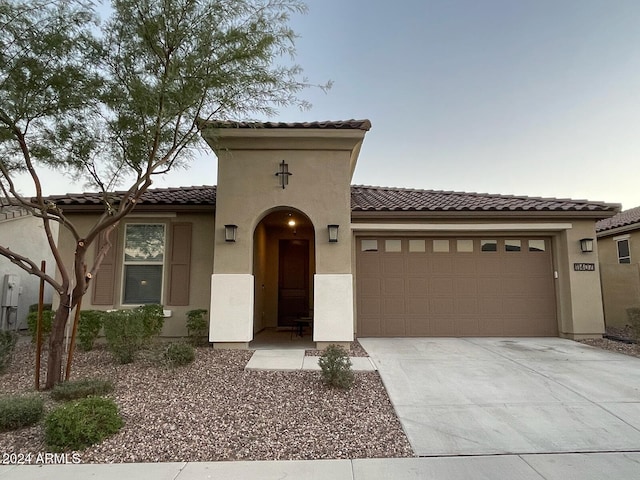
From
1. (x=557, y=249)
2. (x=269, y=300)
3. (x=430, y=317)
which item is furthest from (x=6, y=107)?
(x=557, y=249)

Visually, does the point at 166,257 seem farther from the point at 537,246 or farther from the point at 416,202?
the point at 537,246

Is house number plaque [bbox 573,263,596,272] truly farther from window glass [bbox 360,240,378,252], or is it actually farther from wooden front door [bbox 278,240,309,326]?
wooden front door [bbox 278,240,309,326]

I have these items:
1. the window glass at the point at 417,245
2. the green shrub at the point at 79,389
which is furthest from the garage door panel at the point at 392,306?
the green shrub at the point at 79,389

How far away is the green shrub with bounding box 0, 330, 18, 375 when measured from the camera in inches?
246

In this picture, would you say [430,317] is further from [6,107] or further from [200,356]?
[6,107]

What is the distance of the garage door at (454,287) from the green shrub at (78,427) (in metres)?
6.18

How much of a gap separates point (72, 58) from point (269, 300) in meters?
7.66

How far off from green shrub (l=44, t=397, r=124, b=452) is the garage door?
6.18 metres

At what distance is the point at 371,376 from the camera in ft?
19.0

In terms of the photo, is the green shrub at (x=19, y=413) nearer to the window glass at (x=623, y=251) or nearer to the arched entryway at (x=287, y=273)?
the arched entryway at (x=287, y=273)

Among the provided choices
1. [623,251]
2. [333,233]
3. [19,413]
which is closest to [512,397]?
[333,233]

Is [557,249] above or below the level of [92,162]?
below

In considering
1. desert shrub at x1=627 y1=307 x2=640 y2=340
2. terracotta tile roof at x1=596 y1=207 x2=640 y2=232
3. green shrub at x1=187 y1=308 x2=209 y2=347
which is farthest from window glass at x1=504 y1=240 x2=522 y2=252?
green shrub at x1=187 y1=308 x2=209 y2=347

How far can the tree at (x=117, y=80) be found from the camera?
544 cm
